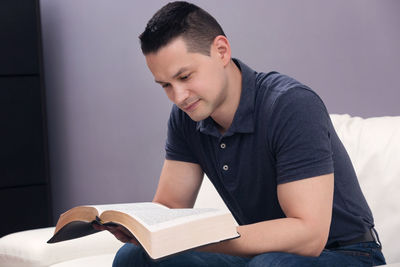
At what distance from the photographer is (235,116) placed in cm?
136

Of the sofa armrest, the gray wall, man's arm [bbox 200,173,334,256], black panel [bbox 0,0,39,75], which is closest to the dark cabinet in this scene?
black panel [bbox 0,0,39,75]

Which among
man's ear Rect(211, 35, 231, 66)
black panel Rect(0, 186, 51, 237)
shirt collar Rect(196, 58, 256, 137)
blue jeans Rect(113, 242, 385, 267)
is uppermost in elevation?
man's ear Rect(211, 35, 231, 66)

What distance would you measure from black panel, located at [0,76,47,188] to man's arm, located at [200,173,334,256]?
194cm

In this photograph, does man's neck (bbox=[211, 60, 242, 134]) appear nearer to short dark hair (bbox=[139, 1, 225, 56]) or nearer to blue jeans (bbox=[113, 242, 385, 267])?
short dark hair (bbox=[139, 1, 225, 56])

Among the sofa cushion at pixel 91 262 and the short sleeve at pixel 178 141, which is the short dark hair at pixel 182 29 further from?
the sofa cushion at pixel 91 262

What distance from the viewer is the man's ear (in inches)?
53.0

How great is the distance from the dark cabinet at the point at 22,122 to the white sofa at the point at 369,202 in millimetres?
1112

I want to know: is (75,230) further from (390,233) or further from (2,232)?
(2,232)

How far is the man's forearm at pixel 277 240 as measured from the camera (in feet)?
3.81

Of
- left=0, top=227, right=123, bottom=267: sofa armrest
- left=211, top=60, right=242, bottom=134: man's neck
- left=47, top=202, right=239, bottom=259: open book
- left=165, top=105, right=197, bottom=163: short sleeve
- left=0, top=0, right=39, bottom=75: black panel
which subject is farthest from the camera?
left=0, top=0, right=39, bottom=75: black panel

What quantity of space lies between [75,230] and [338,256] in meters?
0.54

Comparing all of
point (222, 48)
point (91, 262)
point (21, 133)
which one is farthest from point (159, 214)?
point (21, 133)

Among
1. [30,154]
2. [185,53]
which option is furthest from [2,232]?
[185,53]

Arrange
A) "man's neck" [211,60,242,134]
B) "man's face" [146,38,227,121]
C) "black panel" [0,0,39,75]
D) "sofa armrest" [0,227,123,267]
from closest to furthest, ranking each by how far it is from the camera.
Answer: "man's face" [146,38,227,121], "man's neck" [211,60,242,134], "sofa armrest" [0,227,123,267], "black panel" [0,0,39,75]
